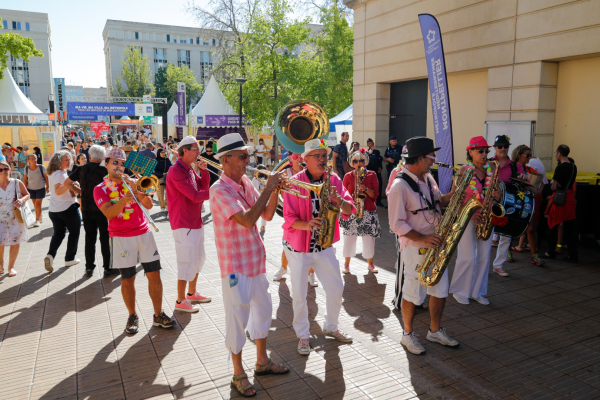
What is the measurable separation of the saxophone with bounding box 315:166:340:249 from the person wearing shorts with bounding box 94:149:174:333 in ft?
6.10

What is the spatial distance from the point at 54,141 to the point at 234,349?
67.9 feet

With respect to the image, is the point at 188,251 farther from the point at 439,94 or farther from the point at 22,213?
the point at 439,94

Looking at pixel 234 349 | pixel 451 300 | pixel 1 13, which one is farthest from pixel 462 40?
pixel 1 13

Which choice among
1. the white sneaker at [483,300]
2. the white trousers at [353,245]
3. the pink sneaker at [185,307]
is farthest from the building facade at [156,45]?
the white sneaker at [483,300]

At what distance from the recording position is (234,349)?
11.9 ft

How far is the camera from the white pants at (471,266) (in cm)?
543

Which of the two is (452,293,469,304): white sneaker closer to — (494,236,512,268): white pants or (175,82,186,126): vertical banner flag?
(494,236,512,268): white pants

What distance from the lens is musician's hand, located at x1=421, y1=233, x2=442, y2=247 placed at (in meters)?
3.98

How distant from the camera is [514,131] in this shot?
9.35 metres

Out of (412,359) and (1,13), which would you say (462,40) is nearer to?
(412,359)

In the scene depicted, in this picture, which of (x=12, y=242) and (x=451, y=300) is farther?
(x=12, y=242)

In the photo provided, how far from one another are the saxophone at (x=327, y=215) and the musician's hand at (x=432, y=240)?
84 centimetres

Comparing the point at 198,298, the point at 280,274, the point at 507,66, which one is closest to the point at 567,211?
the point at 507,66

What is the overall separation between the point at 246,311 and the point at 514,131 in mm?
7961
